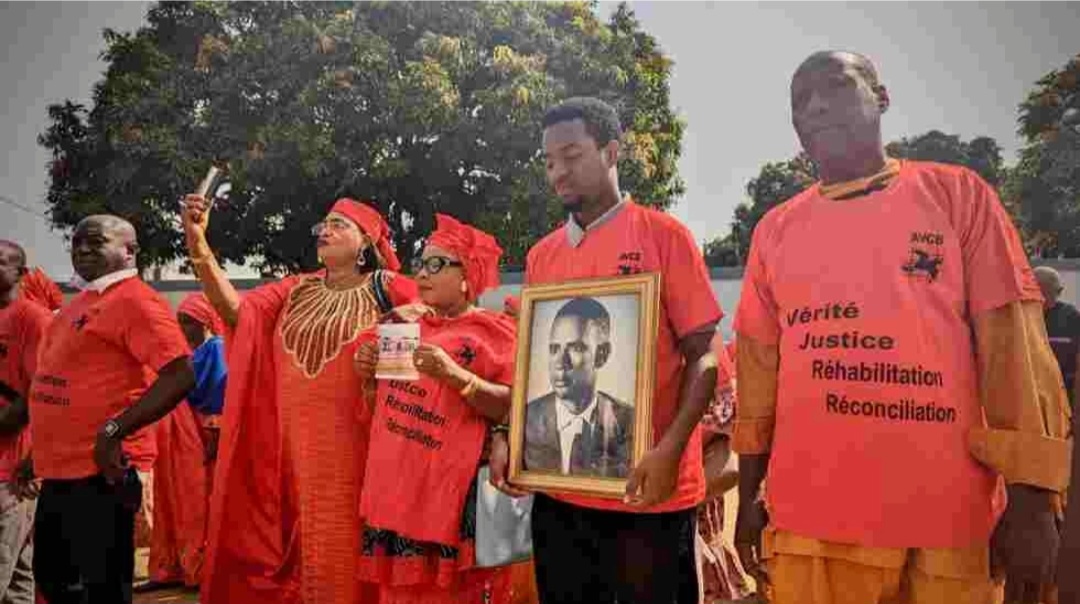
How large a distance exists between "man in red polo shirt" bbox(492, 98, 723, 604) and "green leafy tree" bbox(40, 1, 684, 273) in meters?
18.6

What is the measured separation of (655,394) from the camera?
2.96m

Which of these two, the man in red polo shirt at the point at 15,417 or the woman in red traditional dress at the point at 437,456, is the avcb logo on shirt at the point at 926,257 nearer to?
the woman in red traditional dress at the point at 437,456

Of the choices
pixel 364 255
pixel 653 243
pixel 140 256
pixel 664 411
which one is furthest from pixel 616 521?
pixel 140 256

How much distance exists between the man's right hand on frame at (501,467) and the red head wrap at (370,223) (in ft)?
6.90

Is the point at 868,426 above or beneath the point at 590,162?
beneath

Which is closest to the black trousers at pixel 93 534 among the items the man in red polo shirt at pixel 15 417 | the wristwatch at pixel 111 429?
the wristwatch at pixel 111 429

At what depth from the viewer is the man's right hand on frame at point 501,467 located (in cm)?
314

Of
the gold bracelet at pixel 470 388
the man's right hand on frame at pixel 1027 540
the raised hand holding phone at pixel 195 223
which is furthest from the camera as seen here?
the raised hand holding phone at pixel 195 223

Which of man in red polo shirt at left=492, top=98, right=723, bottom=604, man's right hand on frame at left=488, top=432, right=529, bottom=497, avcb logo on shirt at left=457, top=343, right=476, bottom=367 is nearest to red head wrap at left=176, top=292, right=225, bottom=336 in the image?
avcb logo on shirt at left=457, top=343, right=476, bottom=367

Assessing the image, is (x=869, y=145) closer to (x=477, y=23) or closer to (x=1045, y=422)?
(x=1045, y=422)

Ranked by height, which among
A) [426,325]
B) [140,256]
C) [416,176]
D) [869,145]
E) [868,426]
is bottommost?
[868,426]

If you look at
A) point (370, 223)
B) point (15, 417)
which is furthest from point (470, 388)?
point (15, 417)

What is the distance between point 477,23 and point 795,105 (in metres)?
21.5

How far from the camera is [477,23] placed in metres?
23.2
